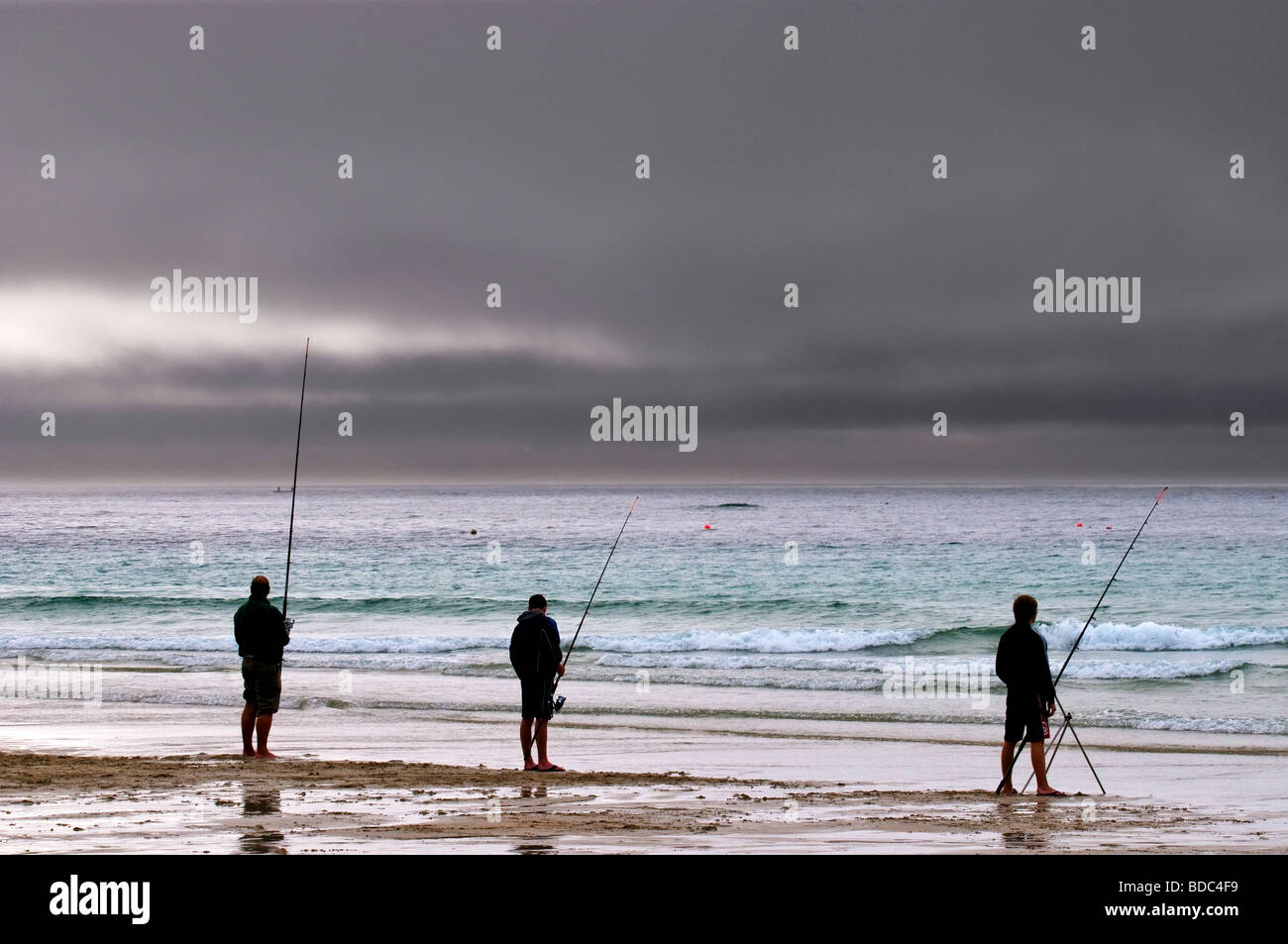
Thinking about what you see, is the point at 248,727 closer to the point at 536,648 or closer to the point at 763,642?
the point at 536,648

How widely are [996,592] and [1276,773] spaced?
23698 millimetres

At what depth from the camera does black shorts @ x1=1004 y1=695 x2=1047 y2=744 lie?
9289mm

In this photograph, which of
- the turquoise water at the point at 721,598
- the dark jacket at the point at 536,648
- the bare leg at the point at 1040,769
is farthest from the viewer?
the turquoise water at the point at 721,598

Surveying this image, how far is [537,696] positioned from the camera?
1038cm

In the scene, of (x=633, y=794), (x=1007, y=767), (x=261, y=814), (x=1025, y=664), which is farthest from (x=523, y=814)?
(x=1025, y=664)

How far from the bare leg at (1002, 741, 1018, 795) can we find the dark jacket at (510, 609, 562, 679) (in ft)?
12.3

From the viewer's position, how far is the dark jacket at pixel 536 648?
1020 centimetres

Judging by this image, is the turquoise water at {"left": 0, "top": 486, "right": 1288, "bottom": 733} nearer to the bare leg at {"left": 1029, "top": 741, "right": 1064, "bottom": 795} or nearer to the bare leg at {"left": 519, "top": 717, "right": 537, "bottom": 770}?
the bare leg at {"left": 1029, "top": 741, "right": 1064, "bottom": 795}

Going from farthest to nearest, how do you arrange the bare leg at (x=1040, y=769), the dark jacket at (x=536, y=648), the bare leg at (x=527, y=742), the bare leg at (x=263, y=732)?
the bare leg at (x=263, y=732) < the bare leg at (x=527, y=742) < the dark jacket at (x=536, y=648) < the bare leg at (x=1040, y=769)

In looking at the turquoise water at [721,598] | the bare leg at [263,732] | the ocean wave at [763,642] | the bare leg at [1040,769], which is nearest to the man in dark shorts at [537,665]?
the bare leg at [263,732]

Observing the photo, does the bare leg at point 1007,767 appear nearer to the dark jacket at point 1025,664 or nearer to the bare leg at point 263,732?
the dark jacket at point 1025,664

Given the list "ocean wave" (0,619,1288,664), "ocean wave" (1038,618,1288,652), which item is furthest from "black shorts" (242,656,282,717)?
"ocean wave" (1038,618,1288,652)

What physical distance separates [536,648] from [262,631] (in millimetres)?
2560
